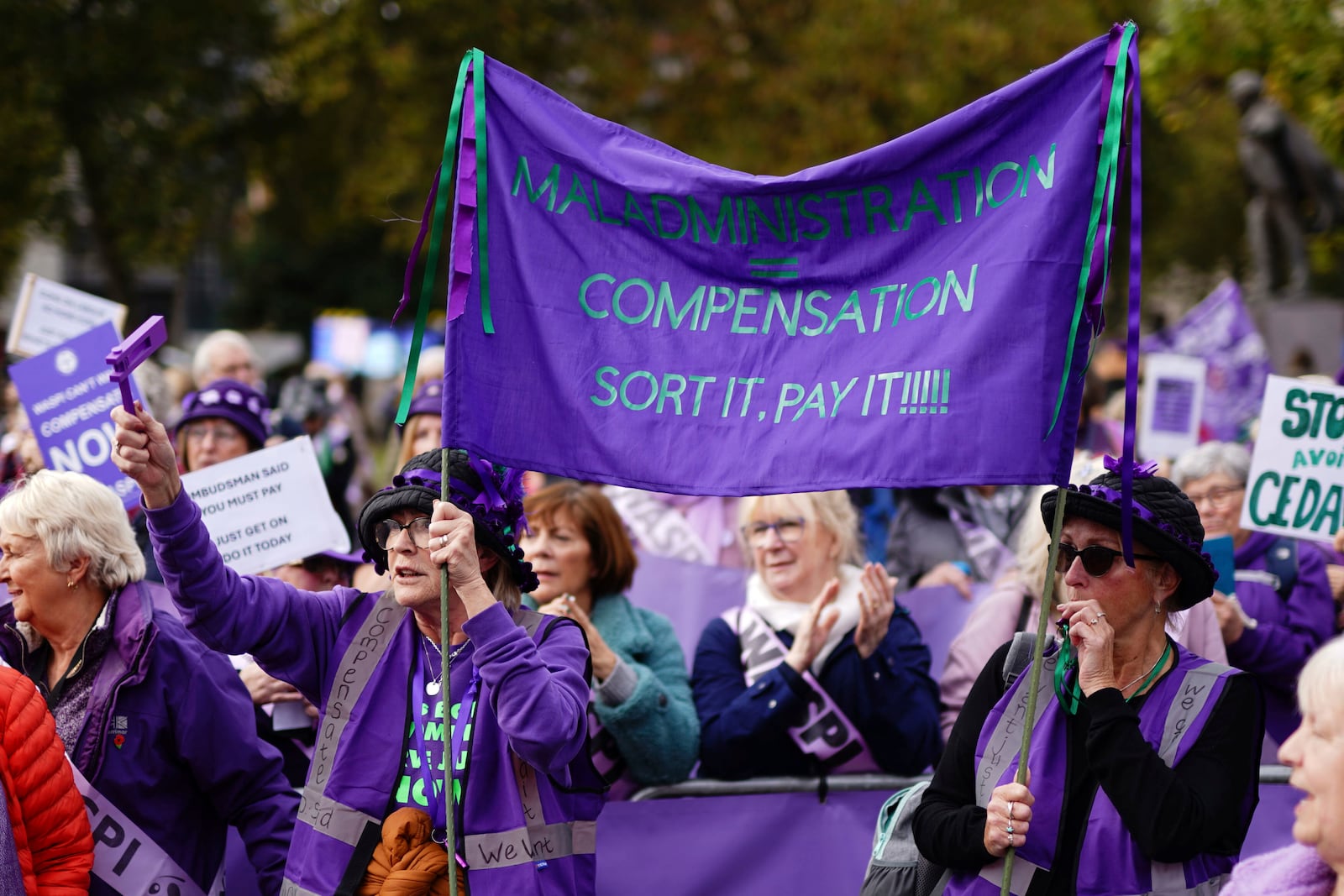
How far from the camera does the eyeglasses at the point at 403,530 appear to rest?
12.1ft

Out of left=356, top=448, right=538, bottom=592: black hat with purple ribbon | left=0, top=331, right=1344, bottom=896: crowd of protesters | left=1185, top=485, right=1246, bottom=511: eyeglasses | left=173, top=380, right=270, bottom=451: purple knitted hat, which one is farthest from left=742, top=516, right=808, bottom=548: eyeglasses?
left=173, top=380, right=270, bottom=451: purple knitted hat

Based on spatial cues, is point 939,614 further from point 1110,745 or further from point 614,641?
point 1110,745

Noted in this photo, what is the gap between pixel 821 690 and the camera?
475 cm

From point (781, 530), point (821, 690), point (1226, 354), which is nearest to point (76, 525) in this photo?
point (821, 690)

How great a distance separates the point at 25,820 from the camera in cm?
347

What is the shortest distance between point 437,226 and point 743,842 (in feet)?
7.11

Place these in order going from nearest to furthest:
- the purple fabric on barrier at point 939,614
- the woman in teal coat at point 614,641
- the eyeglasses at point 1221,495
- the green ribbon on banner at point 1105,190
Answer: the green ribbon on banner at point 1105,190, the woman in teal coat at point 614,641, the purple fabric on barrier at point 939,614, the eyeglasses at point 1221,495

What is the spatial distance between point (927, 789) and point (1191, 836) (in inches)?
25.1

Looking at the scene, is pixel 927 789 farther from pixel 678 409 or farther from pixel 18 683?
pixel 18 683

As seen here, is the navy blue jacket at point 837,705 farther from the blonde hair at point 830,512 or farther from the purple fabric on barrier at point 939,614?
the purple fabric on barrier at point 939,614

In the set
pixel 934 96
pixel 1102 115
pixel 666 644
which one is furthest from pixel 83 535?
pixel 934 96

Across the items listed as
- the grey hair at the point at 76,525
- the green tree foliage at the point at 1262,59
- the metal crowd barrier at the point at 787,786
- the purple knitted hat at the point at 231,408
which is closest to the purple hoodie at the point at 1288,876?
the metal crowd barrier at the point at 787,786

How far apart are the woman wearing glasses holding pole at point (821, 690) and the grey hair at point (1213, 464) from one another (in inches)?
68.6

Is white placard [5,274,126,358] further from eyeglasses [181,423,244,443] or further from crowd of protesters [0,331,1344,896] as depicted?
crowd of protesters [0,331,1344,896]
